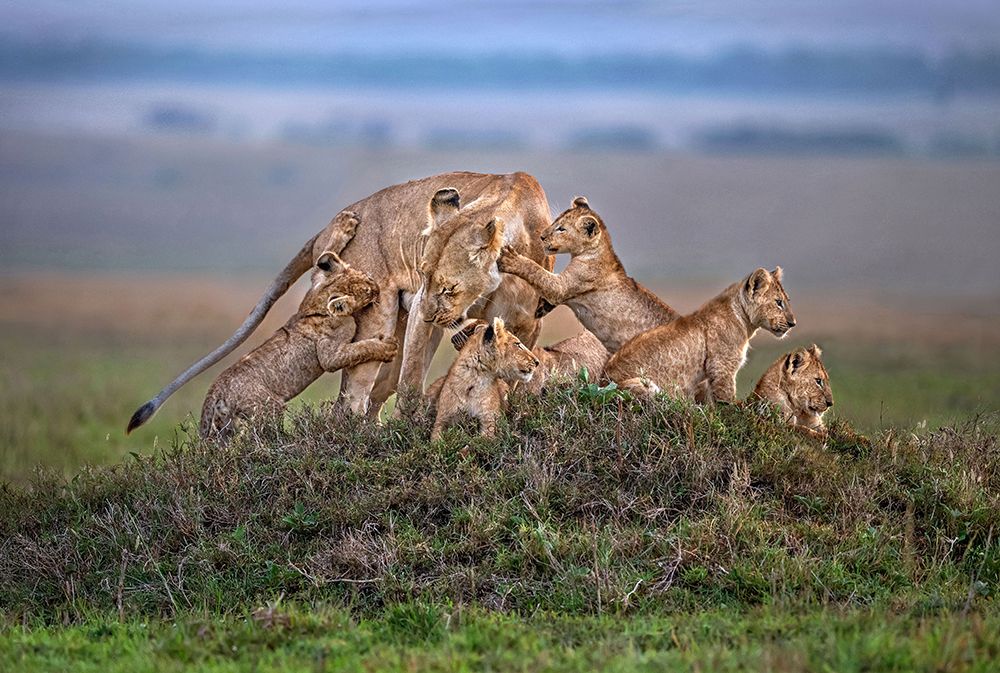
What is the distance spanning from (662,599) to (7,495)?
18.6ft

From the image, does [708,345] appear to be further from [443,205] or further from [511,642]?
[511,642]

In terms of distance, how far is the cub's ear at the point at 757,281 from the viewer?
407 inches

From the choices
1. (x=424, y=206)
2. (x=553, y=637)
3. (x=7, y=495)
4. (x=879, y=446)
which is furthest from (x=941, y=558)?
(x=7, y=495)

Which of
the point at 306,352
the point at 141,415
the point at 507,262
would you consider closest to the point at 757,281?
the point at 507,262

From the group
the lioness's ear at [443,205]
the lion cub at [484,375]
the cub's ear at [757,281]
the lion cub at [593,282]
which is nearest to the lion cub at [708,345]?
the cub's ear at [757,281]

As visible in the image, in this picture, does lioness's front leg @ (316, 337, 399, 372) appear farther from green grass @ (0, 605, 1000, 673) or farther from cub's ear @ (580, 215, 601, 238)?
green grass @ (0, 605, 1000, 673)

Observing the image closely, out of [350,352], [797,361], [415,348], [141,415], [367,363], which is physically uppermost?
[797,361]

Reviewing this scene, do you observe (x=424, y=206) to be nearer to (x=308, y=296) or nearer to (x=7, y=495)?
(x=308, y=296)

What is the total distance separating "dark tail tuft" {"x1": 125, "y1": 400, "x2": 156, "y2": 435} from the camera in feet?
37.6

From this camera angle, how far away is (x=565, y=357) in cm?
1130

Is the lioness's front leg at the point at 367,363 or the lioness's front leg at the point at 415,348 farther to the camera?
the lioness's front leg at the point at 367,363

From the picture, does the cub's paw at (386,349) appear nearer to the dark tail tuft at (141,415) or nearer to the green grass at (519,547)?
the green grass at (519,547)

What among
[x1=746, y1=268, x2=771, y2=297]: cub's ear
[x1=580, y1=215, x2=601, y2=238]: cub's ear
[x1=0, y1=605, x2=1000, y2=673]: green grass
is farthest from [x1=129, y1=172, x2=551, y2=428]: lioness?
[x1=0, y1=605, x2=1000, y2=673]: green grass

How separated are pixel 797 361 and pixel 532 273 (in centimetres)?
213
